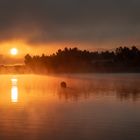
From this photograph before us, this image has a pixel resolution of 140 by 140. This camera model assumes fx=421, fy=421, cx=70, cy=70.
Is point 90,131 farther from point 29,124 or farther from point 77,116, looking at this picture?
point 77,116

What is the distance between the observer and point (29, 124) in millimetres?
26875

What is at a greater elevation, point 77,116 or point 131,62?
point 131,62

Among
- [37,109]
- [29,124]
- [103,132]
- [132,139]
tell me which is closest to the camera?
[132,139]

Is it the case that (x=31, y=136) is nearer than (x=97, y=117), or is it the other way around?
(x=31, y=136)

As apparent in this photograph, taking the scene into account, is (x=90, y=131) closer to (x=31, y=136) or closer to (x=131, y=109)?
(x=31, y=136)

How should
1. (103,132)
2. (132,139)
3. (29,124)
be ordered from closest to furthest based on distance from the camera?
(132,139), (103,132), (29,124)

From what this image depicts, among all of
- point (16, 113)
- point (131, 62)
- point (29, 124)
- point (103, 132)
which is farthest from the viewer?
point (131, 62)

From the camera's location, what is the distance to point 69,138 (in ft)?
73.3

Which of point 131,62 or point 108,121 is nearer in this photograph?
point 108,121

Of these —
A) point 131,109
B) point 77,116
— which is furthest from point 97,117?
point 131,109

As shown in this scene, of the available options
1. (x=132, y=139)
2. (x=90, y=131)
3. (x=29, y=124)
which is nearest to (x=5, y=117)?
(x=29, y=124)

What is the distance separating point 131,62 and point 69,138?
160 m

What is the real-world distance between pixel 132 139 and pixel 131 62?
160316mm

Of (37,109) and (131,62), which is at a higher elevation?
(131,62)
